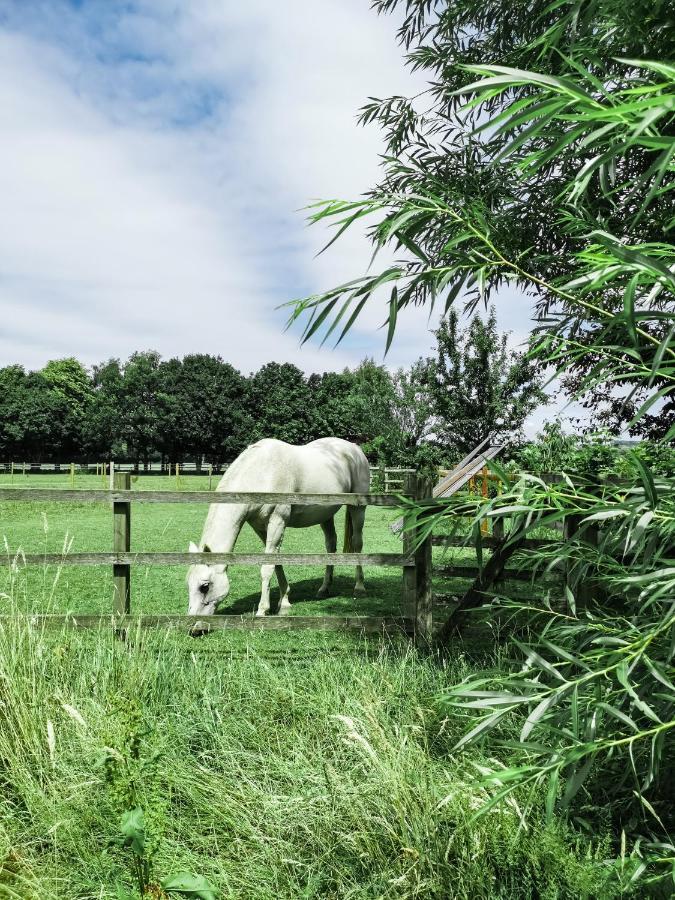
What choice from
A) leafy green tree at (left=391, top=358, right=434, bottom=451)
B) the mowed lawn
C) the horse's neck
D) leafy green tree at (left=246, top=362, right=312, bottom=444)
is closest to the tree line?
leafy green tree at (left=246, top=362, right=312, bottom=444)

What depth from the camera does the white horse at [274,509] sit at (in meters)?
5.50

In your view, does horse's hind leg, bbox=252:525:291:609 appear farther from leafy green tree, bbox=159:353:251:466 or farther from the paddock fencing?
leafy green tree, bbox=159:353:251:466

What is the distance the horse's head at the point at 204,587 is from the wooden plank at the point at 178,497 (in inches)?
40.2

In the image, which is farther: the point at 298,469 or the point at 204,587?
the point at 298,469

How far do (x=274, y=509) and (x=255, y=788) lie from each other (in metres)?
3.94

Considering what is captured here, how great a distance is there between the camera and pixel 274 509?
248 inches

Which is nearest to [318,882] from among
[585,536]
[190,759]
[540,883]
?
[540,883]

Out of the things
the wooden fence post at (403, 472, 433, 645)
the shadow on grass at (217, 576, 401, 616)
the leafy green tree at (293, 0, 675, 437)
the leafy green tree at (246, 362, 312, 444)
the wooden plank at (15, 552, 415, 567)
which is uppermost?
the leafy green tree at (246, 362, 312, 444)

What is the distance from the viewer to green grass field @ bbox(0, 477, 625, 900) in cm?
196

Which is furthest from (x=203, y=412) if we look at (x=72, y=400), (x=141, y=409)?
(x=72, y=400)

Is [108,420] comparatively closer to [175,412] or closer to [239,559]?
[175,412]

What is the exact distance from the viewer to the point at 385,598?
738 cm

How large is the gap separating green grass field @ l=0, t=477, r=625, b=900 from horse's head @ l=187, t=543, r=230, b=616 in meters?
1.48

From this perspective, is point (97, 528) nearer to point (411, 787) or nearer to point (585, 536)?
point (585, 536)
